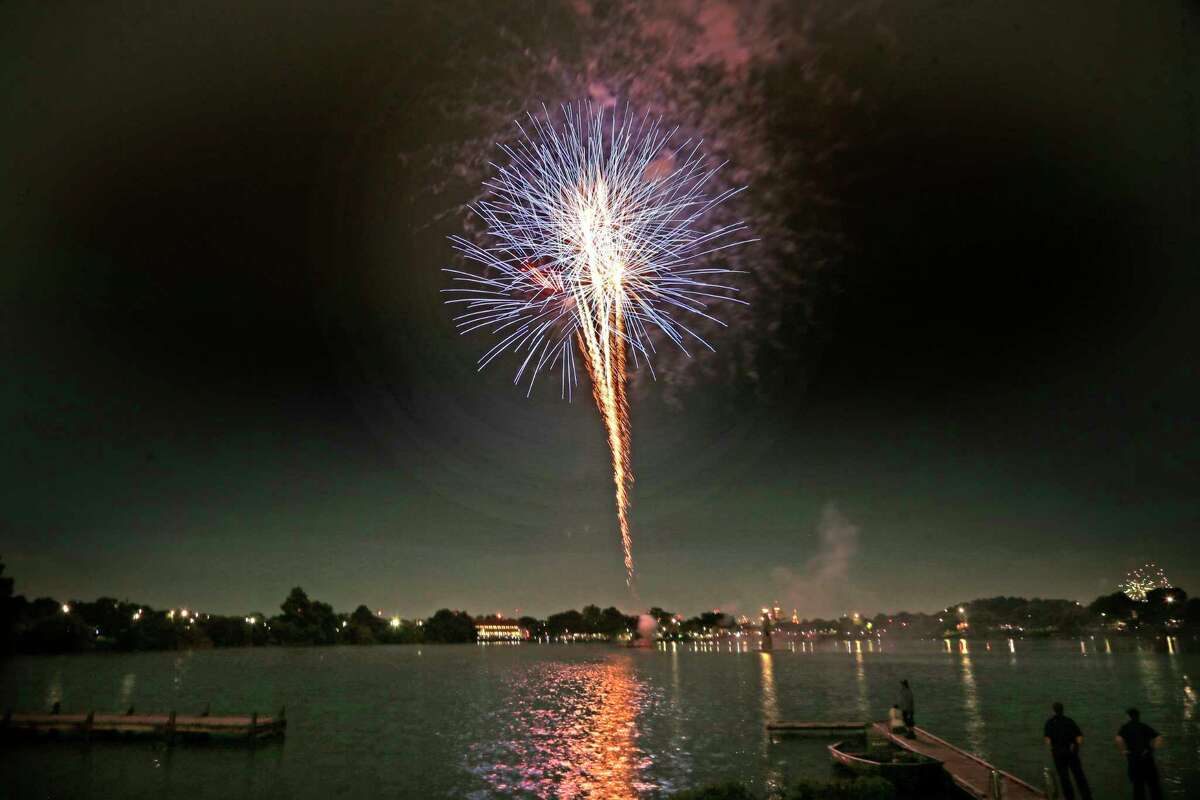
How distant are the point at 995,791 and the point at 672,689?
170ft

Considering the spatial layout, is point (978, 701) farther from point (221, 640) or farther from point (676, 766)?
point (221, 640)

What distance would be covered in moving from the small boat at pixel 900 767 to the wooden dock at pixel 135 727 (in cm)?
2654

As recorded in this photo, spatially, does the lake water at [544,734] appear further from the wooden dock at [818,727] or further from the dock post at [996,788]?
the dock post at [996,788]

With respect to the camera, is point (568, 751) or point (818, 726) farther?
point (568, 751)

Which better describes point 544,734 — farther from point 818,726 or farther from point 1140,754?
point 1140,754

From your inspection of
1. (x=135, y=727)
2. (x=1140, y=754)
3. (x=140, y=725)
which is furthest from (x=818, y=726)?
(x=135, y=727)

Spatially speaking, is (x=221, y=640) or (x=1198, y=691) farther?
(x=221, y=640)

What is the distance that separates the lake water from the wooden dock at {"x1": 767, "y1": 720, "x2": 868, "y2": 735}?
2.31 feet

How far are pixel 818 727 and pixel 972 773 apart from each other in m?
12.9

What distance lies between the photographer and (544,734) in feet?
124

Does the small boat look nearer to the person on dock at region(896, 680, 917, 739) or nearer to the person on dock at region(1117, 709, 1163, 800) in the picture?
the person on dock at region(1117, 709, 1163, 800)

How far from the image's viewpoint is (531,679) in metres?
83.2

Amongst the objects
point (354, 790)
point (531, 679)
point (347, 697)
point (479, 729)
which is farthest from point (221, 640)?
point (354, 790)

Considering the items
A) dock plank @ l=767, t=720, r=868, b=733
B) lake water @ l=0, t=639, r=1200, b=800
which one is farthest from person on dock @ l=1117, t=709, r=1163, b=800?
dock plank @ l=767, t=720, r=868, b=733
